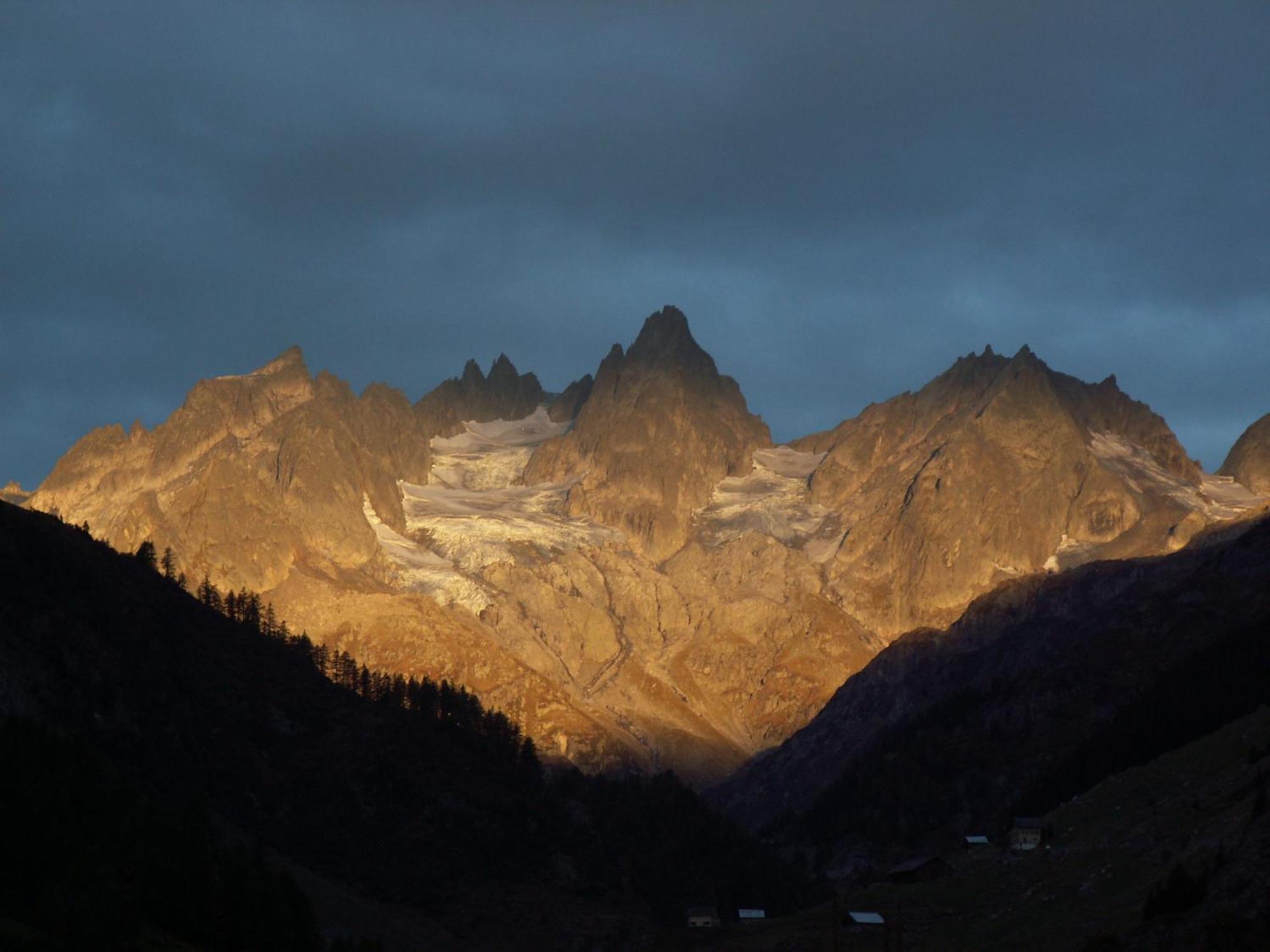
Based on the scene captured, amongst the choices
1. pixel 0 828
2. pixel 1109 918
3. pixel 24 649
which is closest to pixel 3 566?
pixel 24 649

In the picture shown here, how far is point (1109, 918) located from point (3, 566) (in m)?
124

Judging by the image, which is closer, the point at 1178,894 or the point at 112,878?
the point at 1178,894

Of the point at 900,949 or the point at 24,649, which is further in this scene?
the point at 24,649

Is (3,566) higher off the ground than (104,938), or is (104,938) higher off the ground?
(3,566)

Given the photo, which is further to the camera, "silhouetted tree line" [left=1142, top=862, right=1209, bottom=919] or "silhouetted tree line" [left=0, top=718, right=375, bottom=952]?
"silhouetted tree line" [left=1142, top=862, right=1209, bottom=919]

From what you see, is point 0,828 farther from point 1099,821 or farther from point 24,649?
point 1099,821

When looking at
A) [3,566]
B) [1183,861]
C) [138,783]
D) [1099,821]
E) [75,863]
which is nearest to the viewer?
[75,863]

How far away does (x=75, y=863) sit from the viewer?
4195 inches

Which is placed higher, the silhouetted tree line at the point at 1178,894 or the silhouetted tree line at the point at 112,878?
the silhouetted tree line at the point at 112,878

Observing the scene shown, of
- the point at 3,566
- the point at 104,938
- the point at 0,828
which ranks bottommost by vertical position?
the point at 104,938

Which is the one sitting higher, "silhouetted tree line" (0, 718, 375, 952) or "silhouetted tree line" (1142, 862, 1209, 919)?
"silhouetted tree line" (0, 718, 375, 952)

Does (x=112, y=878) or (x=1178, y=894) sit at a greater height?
(x=112, y=878)

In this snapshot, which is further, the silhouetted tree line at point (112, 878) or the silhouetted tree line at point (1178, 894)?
the silhouetted tree line at point (1178, 894)

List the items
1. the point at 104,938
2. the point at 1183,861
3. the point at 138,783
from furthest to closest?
the point at 138,783 → the point at 1183,861 → the point at 104,938
